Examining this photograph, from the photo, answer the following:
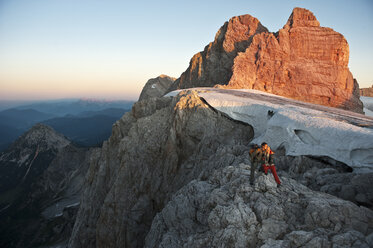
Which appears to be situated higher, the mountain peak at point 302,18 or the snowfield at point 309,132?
the mountain peak at point 302,18

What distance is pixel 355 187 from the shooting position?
8953 millimetres

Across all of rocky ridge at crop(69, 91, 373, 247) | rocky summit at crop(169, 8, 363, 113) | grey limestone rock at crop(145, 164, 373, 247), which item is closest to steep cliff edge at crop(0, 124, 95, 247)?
rocky ridge at crop(69, 91, 373, 247)

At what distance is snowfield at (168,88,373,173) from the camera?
1116 cm

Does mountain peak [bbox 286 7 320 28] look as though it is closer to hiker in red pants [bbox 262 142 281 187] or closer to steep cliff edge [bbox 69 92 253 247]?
steep cliff edge [bbox 69 92 253 247]

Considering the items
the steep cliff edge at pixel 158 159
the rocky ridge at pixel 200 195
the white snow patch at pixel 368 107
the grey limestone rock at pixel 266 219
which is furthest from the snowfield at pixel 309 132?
the white snow patch at pixel 368 107

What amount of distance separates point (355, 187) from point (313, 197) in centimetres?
291

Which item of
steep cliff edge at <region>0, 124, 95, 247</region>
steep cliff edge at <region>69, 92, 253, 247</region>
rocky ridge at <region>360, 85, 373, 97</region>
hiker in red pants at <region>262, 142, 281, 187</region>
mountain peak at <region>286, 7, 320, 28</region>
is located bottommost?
steep cliff edge at <region>0, 124, 95, 247</region>

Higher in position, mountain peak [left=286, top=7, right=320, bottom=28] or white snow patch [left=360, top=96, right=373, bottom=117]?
mountain peak [left=286, top=7, right=320, bottom=28]

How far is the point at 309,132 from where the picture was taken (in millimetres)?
13688

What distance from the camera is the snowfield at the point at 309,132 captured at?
1116 centimetres

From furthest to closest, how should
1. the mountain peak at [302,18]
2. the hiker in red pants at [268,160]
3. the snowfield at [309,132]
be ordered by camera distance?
the mountain peak at [302,18], the snowfield at [309,132], the hiker in red pants at [268,160]

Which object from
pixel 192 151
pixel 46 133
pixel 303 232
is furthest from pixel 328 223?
pixel 46 133

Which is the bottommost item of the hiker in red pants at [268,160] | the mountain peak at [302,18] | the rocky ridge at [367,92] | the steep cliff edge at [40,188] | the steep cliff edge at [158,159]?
the steep cliff edge at [40,188]

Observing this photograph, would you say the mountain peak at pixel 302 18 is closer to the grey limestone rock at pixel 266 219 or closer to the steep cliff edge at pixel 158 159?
the steep cliff edge at pixel 158 159
